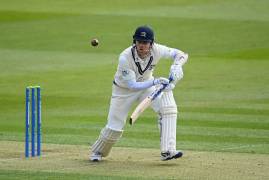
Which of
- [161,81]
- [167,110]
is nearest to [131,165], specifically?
[167,110]

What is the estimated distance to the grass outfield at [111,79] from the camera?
11.8 meters

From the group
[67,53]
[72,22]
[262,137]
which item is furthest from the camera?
[72,22]

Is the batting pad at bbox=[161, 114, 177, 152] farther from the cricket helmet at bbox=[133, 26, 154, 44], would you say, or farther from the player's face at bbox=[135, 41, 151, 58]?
the cricket helmet at bbox=[133, 26, 154, 44]

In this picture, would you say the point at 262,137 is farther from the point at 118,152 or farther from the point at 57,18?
the point at 57,18

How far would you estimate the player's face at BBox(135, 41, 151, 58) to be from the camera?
453 inches

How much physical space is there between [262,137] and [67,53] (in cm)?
1345

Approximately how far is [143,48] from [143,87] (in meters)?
0.48

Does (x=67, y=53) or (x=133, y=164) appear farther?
(x=67, y=53)

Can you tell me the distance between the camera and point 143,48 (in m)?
11.5

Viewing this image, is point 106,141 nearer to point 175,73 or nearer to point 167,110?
point 167,110

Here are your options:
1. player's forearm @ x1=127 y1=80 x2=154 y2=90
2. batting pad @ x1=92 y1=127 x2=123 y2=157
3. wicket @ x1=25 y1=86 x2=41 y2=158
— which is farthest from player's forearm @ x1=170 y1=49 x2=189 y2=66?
wicket @ x1=25 y1=86 x2=41 y2=158

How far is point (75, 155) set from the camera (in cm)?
1252

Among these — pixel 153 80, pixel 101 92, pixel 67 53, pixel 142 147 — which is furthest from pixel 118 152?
pixel 67 53

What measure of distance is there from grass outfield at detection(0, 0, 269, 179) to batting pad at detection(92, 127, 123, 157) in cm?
17
